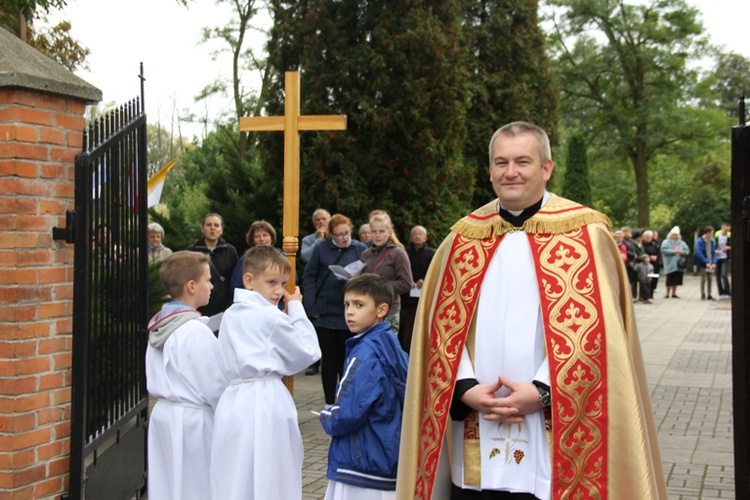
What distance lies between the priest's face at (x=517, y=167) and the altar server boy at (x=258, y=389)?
1471 mm

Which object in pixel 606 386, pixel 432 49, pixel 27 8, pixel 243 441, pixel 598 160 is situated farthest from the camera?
pixel 598 160

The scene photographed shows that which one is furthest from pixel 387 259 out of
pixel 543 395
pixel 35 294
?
pixel 543 395

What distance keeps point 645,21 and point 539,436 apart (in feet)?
128

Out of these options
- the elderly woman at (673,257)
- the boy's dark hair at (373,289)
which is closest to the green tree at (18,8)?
the boy's dark hair at (373,289)

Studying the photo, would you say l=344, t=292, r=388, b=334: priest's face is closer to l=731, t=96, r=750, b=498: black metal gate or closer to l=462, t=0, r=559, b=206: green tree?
l=731, t=96, r=750, b=498: black metal gate

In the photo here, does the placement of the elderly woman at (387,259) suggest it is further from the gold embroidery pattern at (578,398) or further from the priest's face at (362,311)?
the gold embroidery pattern at (578,398)

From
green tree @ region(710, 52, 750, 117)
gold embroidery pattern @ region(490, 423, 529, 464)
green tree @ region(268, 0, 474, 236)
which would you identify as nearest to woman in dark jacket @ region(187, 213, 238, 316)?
gold embroidery pattern @ region(490, 423, 529, 464)

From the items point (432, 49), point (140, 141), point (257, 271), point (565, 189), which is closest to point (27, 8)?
point (140, 141)

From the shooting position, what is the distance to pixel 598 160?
4316 cm

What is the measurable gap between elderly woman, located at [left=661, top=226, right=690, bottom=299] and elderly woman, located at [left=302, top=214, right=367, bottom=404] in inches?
630

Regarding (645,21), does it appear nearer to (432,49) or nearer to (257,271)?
(432,49)

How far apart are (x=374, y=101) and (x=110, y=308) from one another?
34.3 feet

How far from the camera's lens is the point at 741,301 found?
3287 mm

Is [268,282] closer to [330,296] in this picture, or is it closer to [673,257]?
[330,296]
